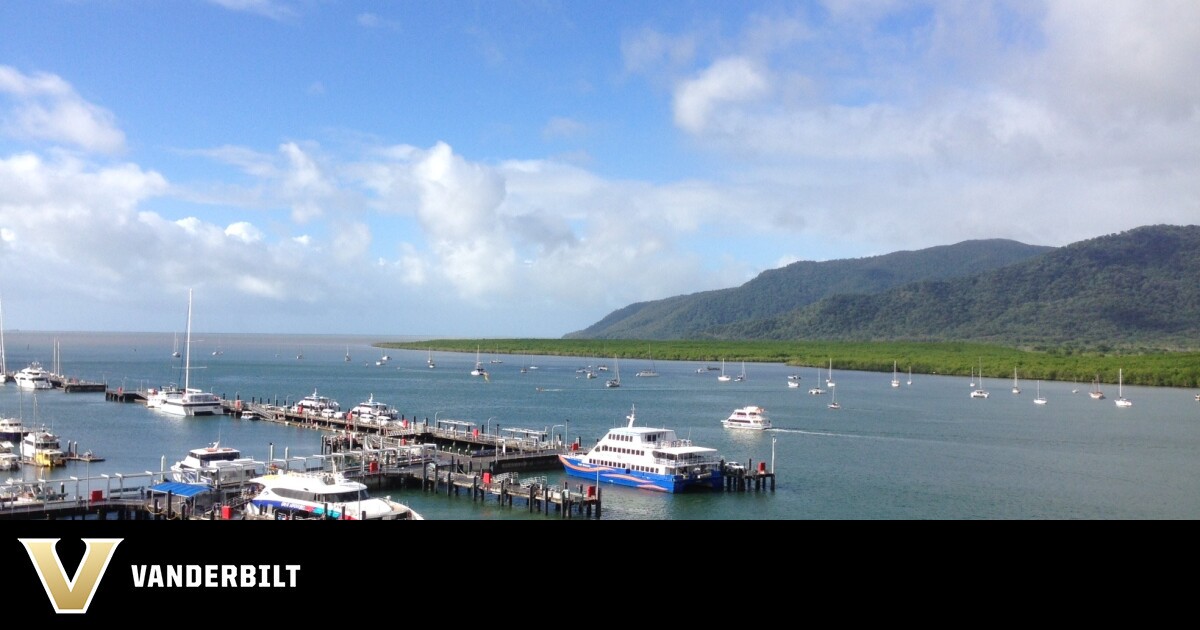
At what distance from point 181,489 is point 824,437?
1682 inches

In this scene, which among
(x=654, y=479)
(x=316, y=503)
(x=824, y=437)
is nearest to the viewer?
(x=316, y=503)

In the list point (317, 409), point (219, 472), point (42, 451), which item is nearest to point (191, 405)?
point (317, 409)

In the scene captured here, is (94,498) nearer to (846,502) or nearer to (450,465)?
(450,465)

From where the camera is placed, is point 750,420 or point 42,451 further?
point 750,420

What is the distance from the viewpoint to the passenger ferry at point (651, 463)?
40.6m

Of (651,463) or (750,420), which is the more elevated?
(750,420)

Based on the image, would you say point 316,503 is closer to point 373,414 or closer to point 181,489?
point 181,489


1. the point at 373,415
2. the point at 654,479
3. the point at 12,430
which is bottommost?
the point at 654,479

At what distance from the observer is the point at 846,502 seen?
38406 mm

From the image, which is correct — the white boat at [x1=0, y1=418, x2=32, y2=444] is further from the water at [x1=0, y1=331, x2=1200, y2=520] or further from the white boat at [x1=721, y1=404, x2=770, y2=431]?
the white boat at [x1=721, y1=404, x2=770, y2=431]

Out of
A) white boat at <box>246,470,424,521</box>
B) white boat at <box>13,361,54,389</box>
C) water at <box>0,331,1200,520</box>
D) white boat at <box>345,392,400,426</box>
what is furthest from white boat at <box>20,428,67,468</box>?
white boat at <box>13,361,54,389</box>
